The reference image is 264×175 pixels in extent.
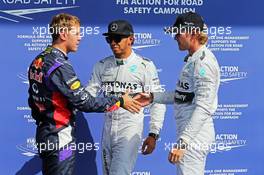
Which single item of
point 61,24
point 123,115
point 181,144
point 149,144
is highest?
point 61,24

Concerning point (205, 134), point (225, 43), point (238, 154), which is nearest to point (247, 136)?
point (238, 154)

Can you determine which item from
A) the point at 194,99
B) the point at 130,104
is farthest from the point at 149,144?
the point at 194,99

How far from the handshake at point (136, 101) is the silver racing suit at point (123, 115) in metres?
0.06

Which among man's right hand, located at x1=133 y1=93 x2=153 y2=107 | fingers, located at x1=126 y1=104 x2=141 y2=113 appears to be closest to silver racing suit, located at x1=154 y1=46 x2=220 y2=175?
fingers, located at x1=126 y1=104 x2=141 y2=113

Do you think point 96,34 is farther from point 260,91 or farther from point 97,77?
point 260,91

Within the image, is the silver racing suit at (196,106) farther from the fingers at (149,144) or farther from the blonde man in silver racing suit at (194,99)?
the fingers at (149,144)

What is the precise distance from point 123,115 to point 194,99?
66 cm

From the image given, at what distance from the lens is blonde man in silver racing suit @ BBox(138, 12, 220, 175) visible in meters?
2.74

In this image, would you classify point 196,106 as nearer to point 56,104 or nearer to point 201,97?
point 201,97

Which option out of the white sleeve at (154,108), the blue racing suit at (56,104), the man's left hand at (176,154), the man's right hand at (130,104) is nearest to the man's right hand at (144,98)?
the white sleeve at (154,108)

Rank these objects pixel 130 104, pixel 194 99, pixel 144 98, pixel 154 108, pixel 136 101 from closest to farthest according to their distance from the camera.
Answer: pixel 194 99, pixel 130 104, pixel 136 101, pixel 144 98, pixel 154 108

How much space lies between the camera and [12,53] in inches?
149

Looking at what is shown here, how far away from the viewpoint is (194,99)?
2854 mm

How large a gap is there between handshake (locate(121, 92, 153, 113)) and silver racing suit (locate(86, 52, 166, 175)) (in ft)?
0.21
